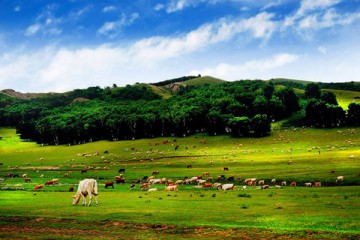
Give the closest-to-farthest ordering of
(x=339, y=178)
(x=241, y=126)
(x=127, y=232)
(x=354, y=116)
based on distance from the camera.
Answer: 1. (x=127, y=232)
2. (x=339, y=178)
3. (x=354, y=116)
4. (x=241, y=126)

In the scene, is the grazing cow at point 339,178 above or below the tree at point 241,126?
below

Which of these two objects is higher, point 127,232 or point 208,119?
point 208,119

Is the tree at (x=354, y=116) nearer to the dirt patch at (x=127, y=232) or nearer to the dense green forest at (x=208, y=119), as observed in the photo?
the dense green forest at (x=208, y=119)

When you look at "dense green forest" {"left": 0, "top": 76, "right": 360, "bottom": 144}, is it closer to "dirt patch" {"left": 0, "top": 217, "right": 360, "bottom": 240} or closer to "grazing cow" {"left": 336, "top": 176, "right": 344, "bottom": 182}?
"grazing cow" {"left": 336, "top": 176, "right": 344, "bottom": 182}

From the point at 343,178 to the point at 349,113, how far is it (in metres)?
92.0

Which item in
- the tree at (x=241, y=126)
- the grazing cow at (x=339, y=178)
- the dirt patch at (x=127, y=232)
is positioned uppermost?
the tree at (x=241, y=126)

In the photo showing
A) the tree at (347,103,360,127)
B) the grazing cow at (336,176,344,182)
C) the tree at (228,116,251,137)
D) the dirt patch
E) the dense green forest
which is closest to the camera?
the dirt patch

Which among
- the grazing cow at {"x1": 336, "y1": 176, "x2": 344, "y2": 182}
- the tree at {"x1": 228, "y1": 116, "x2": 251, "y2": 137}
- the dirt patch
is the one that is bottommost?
the grazing cow at {"x1": 336, "y1": 176, "x2": 344, "y2": 182}

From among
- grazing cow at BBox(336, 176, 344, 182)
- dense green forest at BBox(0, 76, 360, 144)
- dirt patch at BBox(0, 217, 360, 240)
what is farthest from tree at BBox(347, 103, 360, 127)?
dirt patch at BBox(0, 217, 360, 240)

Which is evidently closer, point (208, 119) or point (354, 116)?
point (354, 116)

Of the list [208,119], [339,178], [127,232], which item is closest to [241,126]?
[208,119]

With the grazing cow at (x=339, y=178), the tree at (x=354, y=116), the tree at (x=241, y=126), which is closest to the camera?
the grazing cow at (x=339, y=178)

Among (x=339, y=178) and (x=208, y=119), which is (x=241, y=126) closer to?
(x=208, y=119)

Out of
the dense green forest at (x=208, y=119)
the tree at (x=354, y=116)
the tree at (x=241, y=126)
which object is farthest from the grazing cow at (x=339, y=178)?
the tree at (x=354, y=116)
